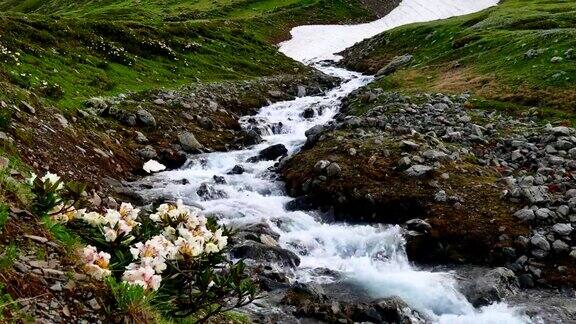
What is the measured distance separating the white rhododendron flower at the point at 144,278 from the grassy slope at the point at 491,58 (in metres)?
22.9

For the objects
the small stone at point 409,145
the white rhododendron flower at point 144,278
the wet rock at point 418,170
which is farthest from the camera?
the small stone at point 409,145

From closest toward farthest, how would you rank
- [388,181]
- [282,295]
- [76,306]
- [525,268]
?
[76,306]
[282,295]
[525,268]
[388,181]

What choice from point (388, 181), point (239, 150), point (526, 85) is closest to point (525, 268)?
point (388, 181)

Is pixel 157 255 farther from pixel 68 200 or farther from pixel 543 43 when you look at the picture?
pixel 543 43

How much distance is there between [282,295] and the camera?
12727 mm

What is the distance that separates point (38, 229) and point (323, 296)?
7796 mm

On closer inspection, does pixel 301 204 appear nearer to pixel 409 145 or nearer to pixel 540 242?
pixel 409 145

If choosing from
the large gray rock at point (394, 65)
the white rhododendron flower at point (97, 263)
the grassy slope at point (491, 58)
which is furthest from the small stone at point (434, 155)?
the large gray rock at point (394, 65)

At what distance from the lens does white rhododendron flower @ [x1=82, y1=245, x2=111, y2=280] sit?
5523 millimetres

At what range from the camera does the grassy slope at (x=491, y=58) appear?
89.3 ft

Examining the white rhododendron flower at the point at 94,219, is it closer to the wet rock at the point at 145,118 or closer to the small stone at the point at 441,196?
the small stone at the point at 441,196

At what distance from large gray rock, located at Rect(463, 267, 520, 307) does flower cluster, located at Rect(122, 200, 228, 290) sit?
906 centimetres

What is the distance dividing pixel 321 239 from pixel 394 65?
32.8 meters

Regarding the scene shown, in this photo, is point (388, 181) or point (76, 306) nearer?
point (76, 306)
